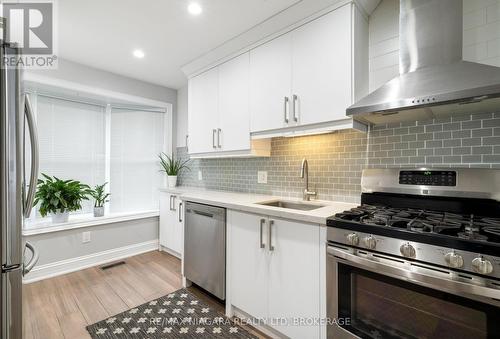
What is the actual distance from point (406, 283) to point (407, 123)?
106 cm

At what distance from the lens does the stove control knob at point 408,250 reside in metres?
1.04

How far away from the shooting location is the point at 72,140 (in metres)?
3.04

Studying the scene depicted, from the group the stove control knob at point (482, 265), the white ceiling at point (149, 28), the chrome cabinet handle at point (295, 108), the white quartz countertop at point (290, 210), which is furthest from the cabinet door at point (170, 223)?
the stove control knob at point (482, 265)

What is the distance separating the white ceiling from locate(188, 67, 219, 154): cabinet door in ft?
0.93

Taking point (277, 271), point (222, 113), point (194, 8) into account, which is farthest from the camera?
point (222, 113)

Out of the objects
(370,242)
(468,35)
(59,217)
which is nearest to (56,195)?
(59,217)

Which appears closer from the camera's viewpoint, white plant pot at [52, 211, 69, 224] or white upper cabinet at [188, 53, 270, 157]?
white upper cabinet at [188, 53, 270, 157]

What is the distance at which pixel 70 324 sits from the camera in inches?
72.5

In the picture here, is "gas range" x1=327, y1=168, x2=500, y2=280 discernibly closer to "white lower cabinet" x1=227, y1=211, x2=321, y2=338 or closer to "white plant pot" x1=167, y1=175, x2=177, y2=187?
"white lower cabinet" x1=227, y1=211, x2=321, y2=338

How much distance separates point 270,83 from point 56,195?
263cm

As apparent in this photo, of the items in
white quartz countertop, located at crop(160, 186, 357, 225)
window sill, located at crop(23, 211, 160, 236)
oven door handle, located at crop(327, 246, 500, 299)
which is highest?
white quartz countertop, located at crop(160, 186, 357, 225)

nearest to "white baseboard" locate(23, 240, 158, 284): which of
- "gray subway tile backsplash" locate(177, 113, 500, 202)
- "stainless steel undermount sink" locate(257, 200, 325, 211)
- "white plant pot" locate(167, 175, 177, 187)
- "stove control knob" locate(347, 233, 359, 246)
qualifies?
"white plant pot" locate(167, 175, 177, 187)

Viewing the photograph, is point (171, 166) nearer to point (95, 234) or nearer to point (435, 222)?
point (95, 234)

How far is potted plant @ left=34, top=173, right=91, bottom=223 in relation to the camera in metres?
2.61
